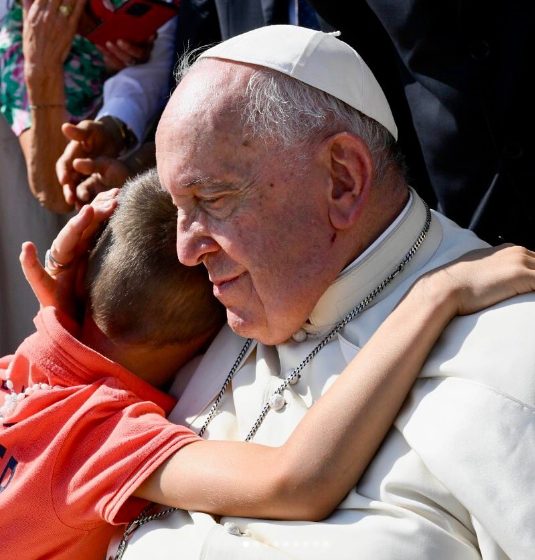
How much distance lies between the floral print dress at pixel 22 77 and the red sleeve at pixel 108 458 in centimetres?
208

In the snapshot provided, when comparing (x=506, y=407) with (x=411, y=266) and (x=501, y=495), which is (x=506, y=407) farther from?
(x=411, y=266)

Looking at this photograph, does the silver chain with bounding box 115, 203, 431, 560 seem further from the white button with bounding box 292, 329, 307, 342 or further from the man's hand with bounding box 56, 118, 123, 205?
the man's hand with bounding box 56, 118, 123, 205

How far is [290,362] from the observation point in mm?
2664

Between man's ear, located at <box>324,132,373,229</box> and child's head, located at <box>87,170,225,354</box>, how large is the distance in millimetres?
485

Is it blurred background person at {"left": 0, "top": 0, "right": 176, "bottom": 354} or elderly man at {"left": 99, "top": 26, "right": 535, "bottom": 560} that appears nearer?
elderly man at {"left": 99, "top": 26, "right": 535, "bottom": 560}

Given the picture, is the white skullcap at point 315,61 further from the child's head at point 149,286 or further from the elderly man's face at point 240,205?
the child's head at point 149,286

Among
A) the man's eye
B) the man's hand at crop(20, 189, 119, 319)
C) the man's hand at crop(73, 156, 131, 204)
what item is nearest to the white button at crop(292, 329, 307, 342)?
the man's eye

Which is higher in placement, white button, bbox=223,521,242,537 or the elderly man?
the elderly man

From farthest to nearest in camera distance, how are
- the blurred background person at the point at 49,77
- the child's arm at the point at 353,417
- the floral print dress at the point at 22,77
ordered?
1. the floral print dress at the point at 22,77
2. the blurred background person at the point at 49,77
3. the child's arm at the point at 353,417

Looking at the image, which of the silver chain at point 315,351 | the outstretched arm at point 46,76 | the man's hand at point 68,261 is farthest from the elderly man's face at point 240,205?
the outstretched arm at point 46,76

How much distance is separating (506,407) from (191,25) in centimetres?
236

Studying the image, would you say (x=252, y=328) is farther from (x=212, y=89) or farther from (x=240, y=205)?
(x=212, y=89)

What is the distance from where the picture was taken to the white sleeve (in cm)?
404

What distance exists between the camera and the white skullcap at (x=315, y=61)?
8.07ft
